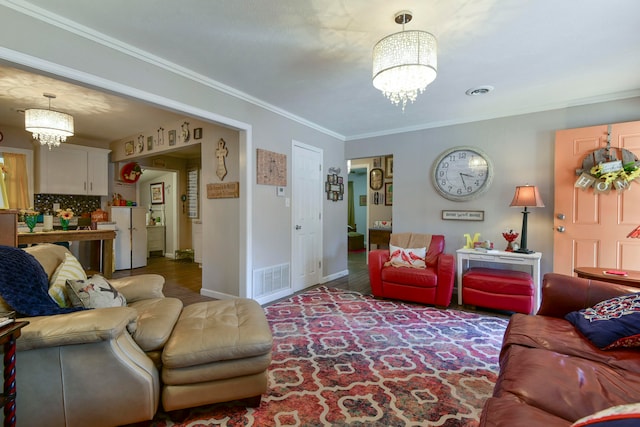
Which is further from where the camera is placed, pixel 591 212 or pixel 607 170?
pixel 591 212

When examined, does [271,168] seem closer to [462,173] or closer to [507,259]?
[462,173]

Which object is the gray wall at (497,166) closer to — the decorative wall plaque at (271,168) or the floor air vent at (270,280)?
the decorative wall plaque at (271,168)

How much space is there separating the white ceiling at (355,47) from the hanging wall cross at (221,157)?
0.75 meters

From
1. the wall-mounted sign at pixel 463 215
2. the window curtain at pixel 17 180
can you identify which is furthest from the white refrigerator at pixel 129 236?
the wall-mounted sign at pixel 463 215

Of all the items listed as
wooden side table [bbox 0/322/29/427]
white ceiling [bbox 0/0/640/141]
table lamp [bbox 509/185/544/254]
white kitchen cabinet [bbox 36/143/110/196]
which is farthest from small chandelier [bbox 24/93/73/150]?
table lamp [bbox 509/185/544/254]

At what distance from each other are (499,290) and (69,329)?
3552mm

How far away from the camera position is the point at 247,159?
10.9 feet

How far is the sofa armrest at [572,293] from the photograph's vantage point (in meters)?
1.84

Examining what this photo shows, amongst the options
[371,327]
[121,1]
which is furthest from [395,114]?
[121,1]

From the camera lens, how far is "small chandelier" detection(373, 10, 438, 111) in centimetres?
179

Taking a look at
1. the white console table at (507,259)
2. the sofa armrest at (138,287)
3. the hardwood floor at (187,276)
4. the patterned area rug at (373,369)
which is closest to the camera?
the patterned area rug at (373,369)

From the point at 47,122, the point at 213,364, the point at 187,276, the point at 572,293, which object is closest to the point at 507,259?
the point at 572,293

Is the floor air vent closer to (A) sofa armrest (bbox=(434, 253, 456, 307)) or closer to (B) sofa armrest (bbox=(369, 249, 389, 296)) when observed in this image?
(B) sofa armrest (bbox=(369, 249, 389, 296))

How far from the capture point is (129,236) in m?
5.57
